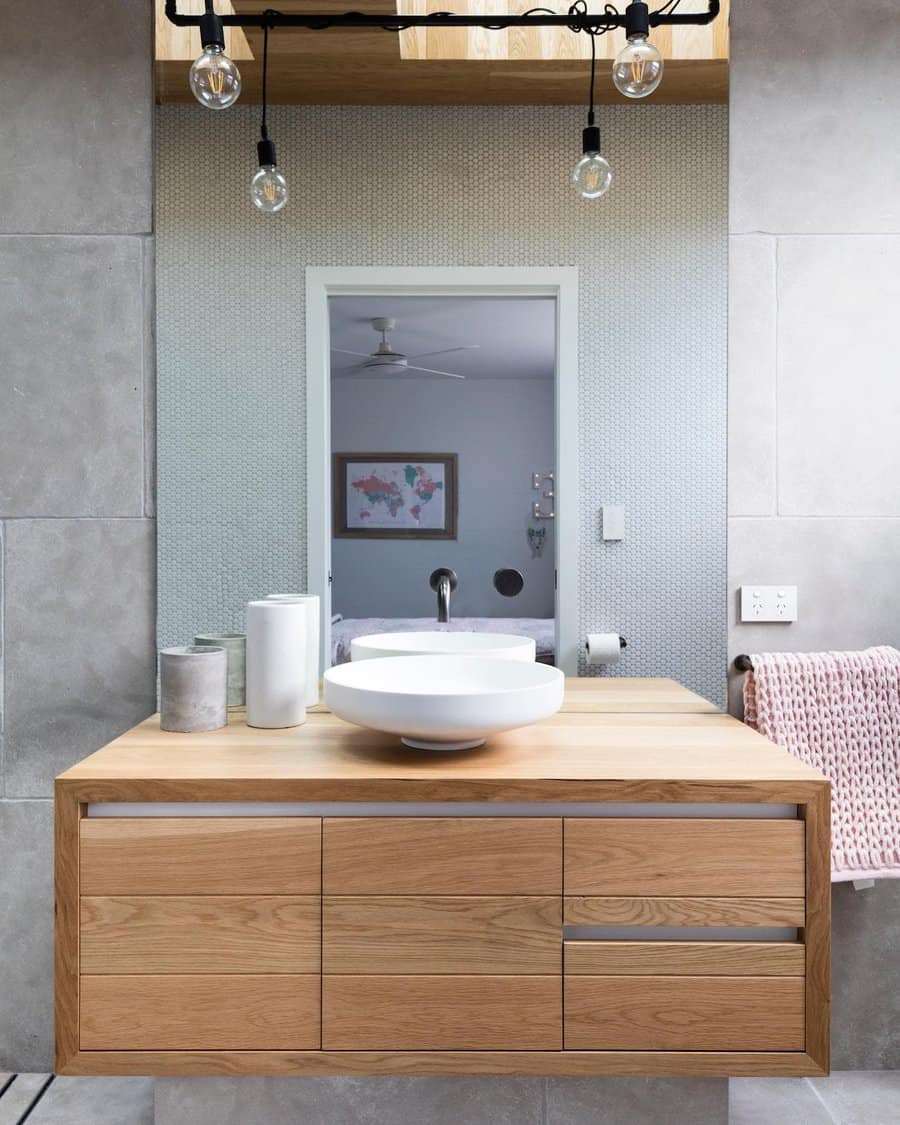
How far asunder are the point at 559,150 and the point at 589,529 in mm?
824

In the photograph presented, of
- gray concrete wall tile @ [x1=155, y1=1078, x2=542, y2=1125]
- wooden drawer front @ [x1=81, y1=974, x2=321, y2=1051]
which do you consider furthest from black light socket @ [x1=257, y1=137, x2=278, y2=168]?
gray concrete wall tile @ [x1=155, y1=1078, x2=542, y2=1125]

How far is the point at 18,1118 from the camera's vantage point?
1.77 m

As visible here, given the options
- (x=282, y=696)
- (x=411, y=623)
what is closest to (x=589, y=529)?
(x=411, y=623)

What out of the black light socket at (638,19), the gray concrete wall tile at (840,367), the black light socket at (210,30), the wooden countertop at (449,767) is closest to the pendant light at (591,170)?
the black light socket at (638,19)

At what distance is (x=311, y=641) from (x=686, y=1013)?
38.3 inches

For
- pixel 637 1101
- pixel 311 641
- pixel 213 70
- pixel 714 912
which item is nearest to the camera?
pixel 714 912

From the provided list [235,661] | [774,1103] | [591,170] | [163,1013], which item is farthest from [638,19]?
[774,1103]

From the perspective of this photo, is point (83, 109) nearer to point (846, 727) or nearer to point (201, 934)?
point (201, 934)

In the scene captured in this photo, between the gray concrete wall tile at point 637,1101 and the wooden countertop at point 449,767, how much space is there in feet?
2.11

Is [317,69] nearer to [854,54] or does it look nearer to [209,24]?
[209,24]

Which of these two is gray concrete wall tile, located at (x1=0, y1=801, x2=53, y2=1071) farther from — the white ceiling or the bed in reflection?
the white ceiling

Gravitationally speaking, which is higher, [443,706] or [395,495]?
[395,495]

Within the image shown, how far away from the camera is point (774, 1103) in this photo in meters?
1.83

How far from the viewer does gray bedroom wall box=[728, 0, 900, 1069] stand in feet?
6.05
